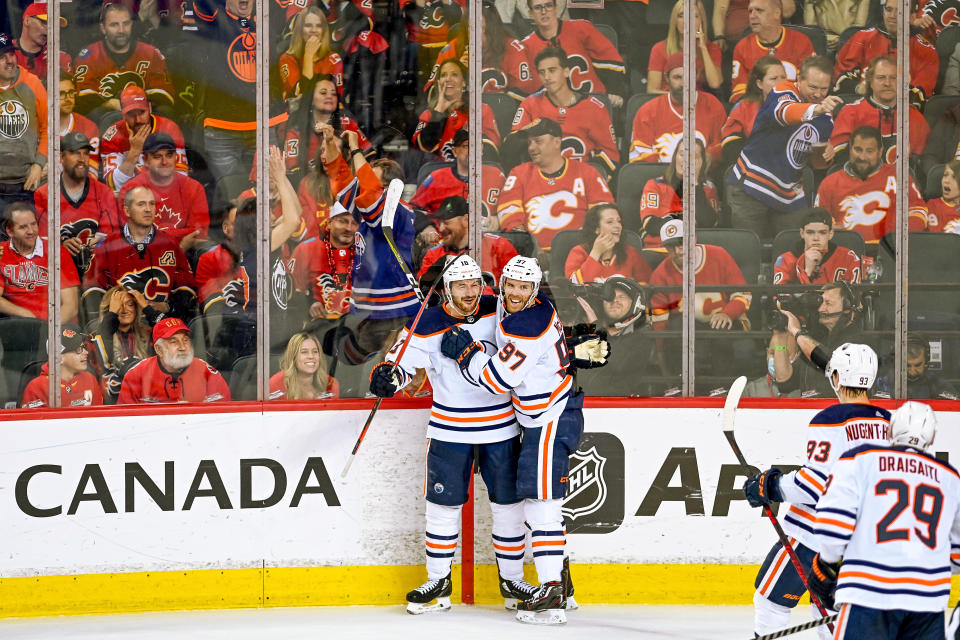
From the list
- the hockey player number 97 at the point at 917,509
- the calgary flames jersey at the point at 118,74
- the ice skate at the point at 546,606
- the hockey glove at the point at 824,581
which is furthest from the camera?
the calgary flames jersey at the point at 118,74

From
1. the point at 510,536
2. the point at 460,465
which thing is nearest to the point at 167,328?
the point at 460,465

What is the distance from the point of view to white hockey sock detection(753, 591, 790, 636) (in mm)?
3598

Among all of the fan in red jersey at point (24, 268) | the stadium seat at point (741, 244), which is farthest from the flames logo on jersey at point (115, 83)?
the stadium seat at point (741, 244)

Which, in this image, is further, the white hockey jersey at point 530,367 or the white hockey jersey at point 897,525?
the white hockey jersey at point 530,367

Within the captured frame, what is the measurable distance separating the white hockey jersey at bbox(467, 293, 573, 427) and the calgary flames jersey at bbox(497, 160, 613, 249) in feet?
2.14

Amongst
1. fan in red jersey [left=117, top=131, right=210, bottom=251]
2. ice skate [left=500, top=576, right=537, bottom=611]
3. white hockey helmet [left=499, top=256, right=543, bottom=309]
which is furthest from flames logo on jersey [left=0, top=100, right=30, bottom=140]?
ice skate [left=500, top=576, right=537, bottom=611]

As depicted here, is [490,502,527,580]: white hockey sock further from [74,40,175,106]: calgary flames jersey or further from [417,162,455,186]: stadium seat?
[74,40,175,106]: calgary flames jersey

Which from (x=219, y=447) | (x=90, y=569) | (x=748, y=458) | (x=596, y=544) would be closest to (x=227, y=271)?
(x=219, y=447)

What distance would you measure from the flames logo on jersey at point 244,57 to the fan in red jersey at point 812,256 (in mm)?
2460

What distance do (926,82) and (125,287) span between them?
11.8ft

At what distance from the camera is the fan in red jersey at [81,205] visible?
4.76m

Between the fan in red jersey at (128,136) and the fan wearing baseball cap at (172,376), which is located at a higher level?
the fan in red jersey at (128,136)

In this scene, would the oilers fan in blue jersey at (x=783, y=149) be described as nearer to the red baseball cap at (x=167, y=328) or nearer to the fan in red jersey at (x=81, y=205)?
the red baseball cap at (x=167, y=328)

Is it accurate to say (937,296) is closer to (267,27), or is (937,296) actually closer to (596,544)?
(596,544)
